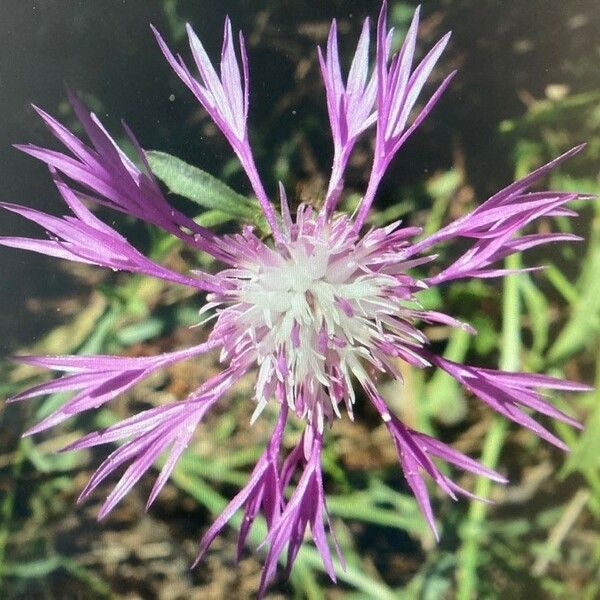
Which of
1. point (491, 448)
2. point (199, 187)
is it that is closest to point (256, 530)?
point (491, 448)

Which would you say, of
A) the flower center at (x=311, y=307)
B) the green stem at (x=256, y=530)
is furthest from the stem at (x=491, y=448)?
the flower center at (x=311, y=307)

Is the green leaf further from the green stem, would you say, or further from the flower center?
the green stem

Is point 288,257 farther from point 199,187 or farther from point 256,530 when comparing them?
point 256,530

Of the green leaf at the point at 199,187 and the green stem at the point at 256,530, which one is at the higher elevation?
the green leaf at the point at 199,187

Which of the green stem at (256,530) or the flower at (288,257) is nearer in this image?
the flower at (288,257)

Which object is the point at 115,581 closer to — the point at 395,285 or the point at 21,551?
the point at 21,551

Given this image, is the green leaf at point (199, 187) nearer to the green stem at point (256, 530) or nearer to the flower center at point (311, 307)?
the flower center at point (311, 307)

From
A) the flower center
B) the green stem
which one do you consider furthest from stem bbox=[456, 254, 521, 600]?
the flower center
